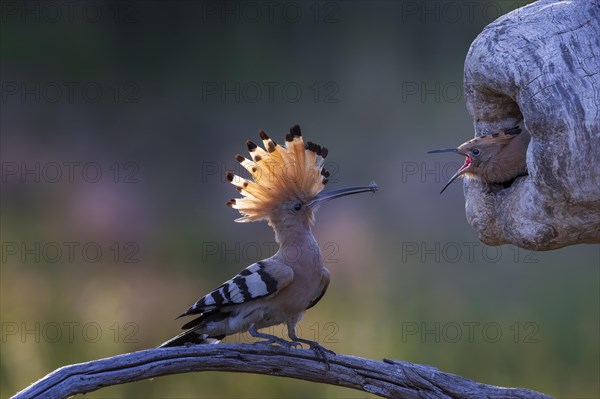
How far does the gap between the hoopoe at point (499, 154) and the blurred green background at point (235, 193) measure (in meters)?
1.87

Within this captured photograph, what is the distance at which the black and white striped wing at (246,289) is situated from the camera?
3201mm

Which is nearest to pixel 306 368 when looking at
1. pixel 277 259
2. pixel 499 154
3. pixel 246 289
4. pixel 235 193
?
pixel 246 289

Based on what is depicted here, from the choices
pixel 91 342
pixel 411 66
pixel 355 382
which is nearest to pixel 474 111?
pixel 355 382

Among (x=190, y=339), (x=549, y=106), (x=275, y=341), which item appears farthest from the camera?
(x=190, y=339)

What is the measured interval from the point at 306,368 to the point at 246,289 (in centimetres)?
31

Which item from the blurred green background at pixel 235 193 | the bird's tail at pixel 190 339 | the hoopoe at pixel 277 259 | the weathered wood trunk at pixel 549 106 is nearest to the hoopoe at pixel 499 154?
the weathered wood trunk at pixel 549 106

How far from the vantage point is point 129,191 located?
658cm

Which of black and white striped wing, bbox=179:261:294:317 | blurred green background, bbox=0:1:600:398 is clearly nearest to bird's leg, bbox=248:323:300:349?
black and white striped wing, bbox=179:261:294:317

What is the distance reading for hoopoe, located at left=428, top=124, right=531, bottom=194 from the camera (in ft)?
10.1

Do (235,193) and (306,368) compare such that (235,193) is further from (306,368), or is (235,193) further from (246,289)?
(306,368)

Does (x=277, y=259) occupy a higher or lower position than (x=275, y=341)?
higher

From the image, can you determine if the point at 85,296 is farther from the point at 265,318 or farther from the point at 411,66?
the point at 411,66

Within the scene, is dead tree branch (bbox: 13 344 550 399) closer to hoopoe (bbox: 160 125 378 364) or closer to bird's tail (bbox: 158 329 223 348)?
hoopoe (bbox: 160 125 378 364)

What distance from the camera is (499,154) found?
3.07 metres
